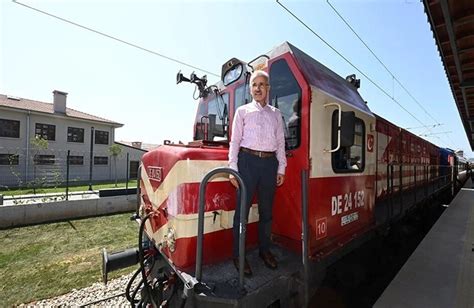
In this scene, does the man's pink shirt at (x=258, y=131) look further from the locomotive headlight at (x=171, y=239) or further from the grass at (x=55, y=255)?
the grass at (x=55, y=255)

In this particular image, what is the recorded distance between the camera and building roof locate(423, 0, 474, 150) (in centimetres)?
445

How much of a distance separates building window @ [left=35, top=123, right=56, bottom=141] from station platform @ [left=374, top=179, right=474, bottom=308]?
25.2 meters

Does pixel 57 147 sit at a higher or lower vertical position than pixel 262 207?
higher

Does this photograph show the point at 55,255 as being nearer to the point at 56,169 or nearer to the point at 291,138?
the point at 291,138

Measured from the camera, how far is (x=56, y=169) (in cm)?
1838

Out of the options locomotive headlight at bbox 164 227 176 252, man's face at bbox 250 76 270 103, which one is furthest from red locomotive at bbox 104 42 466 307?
man's face at bbox 250 76 270 103

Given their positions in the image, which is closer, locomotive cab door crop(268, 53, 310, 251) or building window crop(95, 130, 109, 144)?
locomotive cab door crop(268, 53, 310, 251)

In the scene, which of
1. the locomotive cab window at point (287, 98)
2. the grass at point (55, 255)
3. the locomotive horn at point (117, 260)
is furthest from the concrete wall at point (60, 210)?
the locomotive cab window at point (287, 98)

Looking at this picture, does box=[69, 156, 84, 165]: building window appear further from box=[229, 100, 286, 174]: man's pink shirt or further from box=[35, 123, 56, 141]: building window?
box=[229, 100, 286, 174]: man's pink shirt

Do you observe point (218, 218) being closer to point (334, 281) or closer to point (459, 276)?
point (334, 281)

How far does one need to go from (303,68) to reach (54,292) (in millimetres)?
4901

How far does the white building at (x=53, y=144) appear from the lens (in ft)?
59.7

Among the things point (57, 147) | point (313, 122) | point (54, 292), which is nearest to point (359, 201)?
point (313, 122)

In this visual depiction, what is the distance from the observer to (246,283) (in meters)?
2.02
